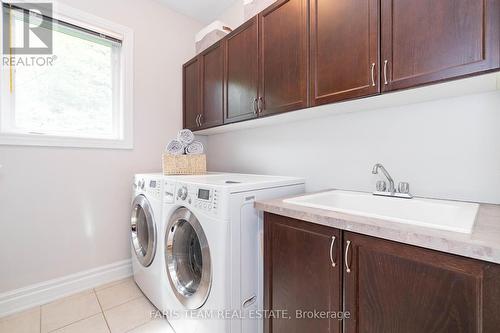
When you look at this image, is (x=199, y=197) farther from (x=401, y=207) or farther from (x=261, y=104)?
(x=401, y=207)

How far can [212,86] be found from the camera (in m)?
2.09

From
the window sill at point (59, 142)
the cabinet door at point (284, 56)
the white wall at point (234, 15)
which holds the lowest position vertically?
the window sill at point (59, 142)

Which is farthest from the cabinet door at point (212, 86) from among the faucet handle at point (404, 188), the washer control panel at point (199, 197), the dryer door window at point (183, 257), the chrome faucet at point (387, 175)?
the faucet handle at point (404, 188)

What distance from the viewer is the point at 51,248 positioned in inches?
71.7

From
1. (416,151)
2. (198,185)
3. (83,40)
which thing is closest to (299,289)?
(198,185)

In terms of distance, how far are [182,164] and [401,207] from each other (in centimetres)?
159

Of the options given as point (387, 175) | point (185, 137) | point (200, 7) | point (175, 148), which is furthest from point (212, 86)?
point (387, 175)

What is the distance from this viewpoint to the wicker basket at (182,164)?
185 centimetres

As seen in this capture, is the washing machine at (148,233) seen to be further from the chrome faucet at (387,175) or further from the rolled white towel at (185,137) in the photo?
the chrome faucet at (387,175)

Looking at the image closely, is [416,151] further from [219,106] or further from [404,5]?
[219,106]

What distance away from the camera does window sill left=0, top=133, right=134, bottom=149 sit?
165 cm

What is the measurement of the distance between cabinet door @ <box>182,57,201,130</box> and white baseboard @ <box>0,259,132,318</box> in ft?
5.20

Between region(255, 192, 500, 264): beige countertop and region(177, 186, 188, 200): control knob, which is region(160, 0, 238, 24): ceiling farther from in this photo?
region(255, 192, 500, 264): beige countertop

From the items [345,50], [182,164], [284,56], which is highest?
[284,56]
